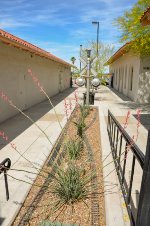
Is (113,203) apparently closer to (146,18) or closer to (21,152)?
(21,152)

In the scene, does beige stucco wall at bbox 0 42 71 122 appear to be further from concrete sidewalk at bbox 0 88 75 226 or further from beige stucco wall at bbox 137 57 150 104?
beige stucco wall at bbox 137 57 150 104

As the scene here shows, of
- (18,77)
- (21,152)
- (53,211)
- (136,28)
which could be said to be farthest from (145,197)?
(136,28)

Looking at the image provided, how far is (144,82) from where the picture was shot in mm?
→ 16234

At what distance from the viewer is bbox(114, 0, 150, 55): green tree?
1176 cm

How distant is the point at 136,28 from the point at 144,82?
5.14 meters

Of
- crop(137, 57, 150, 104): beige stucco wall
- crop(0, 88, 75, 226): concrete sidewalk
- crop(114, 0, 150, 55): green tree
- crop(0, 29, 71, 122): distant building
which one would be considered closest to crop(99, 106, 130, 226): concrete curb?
crop(0, 88, 75, 226): concrete sidewalk

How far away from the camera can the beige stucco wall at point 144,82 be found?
15906 mm

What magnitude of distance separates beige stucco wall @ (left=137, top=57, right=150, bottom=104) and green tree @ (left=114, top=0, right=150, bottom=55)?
119 inches

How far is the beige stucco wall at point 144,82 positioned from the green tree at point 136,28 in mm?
3017

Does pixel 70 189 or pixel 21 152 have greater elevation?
pixel 70 189

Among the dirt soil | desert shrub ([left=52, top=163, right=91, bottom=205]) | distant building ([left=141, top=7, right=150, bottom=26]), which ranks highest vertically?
distant building ([left=141, top=7, right=150, bottom=26])

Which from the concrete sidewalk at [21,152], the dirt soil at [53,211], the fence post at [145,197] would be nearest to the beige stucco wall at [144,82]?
the concrete sidewalk at [21,152]

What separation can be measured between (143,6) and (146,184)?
1195cm

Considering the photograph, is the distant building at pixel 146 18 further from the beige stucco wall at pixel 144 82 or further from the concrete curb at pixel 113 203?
the beige stucco wall at pixel 144 82
